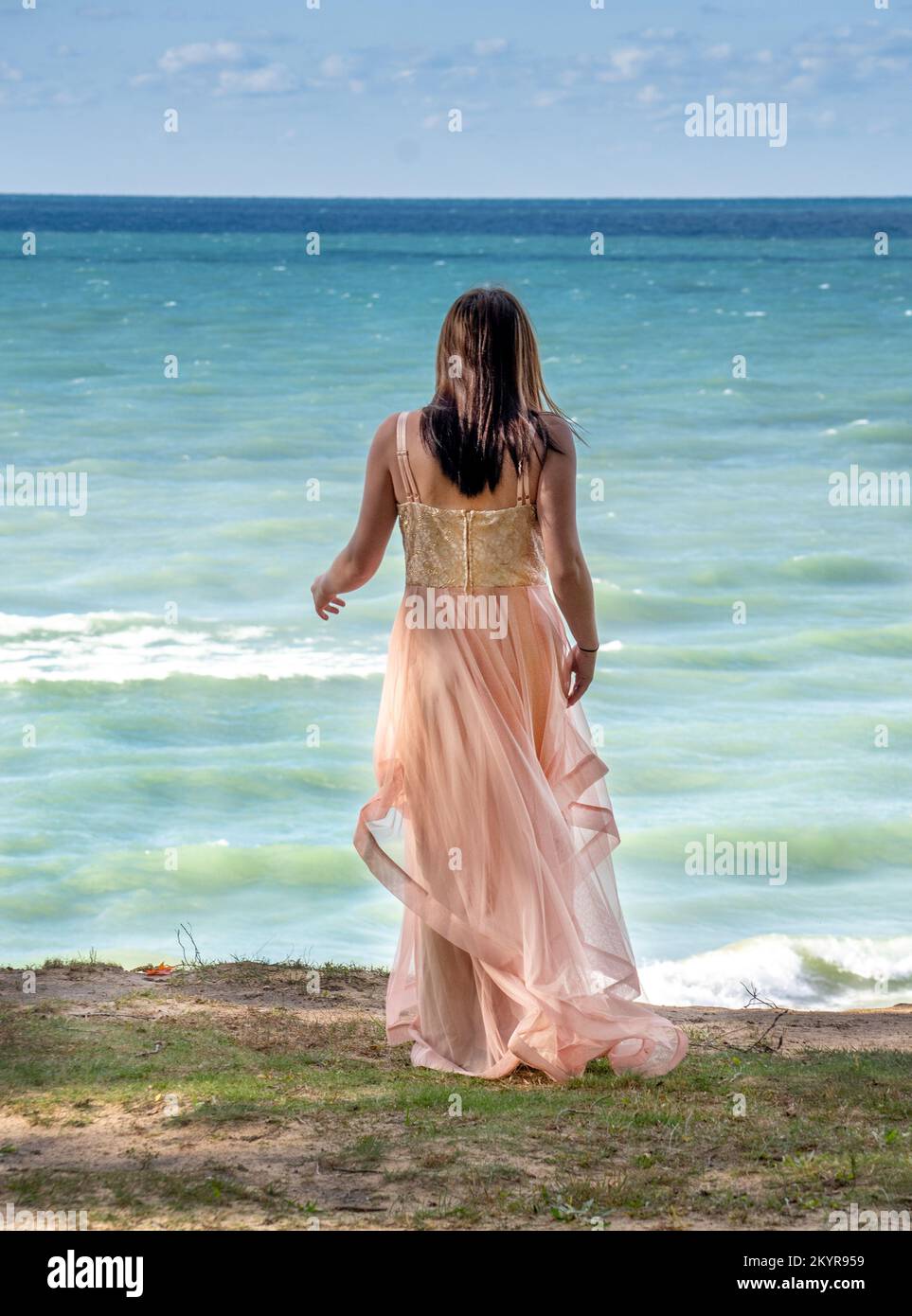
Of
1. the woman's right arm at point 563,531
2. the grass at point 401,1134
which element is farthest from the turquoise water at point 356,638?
the woman's right arm at point 563,531

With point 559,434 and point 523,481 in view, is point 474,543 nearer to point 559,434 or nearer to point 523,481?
point 523,481

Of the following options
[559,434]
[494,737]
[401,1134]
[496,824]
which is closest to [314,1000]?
[496,824]

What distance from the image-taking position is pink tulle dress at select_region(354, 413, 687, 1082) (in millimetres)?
4105

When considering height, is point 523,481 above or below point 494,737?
above

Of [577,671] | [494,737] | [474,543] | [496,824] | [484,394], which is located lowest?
[496,824]

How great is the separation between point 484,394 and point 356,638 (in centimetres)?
906

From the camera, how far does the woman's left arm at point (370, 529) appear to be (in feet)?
13.5

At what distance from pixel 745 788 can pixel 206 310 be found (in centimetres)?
3014

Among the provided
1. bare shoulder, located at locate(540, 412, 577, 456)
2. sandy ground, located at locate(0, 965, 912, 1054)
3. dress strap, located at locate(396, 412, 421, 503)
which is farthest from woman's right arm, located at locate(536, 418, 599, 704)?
sandy ground, located at locate(0, 965, 912, 1054)

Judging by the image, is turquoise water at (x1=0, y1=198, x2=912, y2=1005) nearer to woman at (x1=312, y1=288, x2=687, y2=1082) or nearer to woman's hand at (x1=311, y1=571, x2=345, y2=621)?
woman at (x1=312, y1=288, x2=687, y2=1082)

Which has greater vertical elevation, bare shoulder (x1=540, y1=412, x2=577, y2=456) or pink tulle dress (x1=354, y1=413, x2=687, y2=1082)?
bare shoulder (x1=540, y1=412, x2=577, y2=456)

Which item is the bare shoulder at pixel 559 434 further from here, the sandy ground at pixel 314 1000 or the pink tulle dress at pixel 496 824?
the sandy ground at pixel 314 1000

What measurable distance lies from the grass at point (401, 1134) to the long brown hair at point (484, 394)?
1633 millimetres

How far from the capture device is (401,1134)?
3.54m
